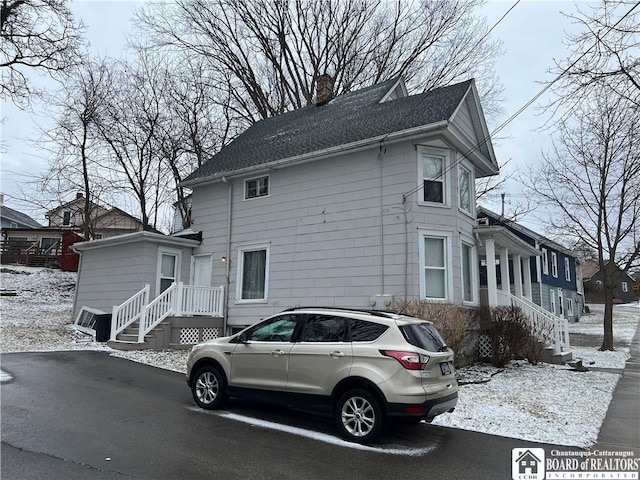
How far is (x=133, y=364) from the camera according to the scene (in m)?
10.6

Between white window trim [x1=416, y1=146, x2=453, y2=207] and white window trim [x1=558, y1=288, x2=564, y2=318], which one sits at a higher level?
white window trim [x1=416, y1=146, x2=453, y2=207]

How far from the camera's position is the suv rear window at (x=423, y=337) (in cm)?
563

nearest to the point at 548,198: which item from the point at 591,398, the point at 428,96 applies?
the point at 428,96

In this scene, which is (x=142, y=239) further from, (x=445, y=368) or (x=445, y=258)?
(x=445, y=368)

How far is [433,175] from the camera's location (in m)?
12.2

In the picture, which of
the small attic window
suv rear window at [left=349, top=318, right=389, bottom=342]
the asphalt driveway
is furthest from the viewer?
the small attic window

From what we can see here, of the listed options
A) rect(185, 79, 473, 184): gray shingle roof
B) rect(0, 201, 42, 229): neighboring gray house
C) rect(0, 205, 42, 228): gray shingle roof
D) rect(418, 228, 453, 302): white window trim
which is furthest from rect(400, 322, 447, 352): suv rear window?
rect(0, 205, 42, 228): gray shingle roof

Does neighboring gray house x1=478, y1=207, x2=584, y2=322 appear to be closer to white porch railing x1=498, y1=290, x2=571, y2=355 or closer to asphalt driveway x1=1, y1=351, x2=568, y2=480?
white porch railing x1=498, y1=290, x2=571, y2=355

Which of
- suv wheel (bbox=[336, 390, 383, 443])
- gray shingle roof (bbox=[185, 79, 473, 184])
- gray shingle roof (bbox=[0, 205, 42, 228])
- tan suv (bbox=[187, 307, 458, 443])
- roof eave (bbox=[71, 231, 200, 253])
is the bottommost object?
suv wheel (bbox=[336, 390, 383, 443])

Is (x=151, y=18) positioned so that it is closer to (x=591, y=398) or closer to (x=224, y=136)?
(x=224, y=136)

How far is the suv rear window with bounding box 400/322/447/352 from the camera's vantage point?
5.63 m

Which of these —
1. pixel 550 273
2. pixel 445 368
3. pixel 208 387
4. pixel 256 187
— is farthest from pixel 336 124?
pixel 550 273

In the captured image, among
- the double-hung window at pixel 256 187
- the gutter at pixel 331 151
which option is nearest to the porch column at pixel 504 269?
the gutter at pixel 331 151

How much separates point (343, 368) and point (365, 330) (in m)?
0.57
